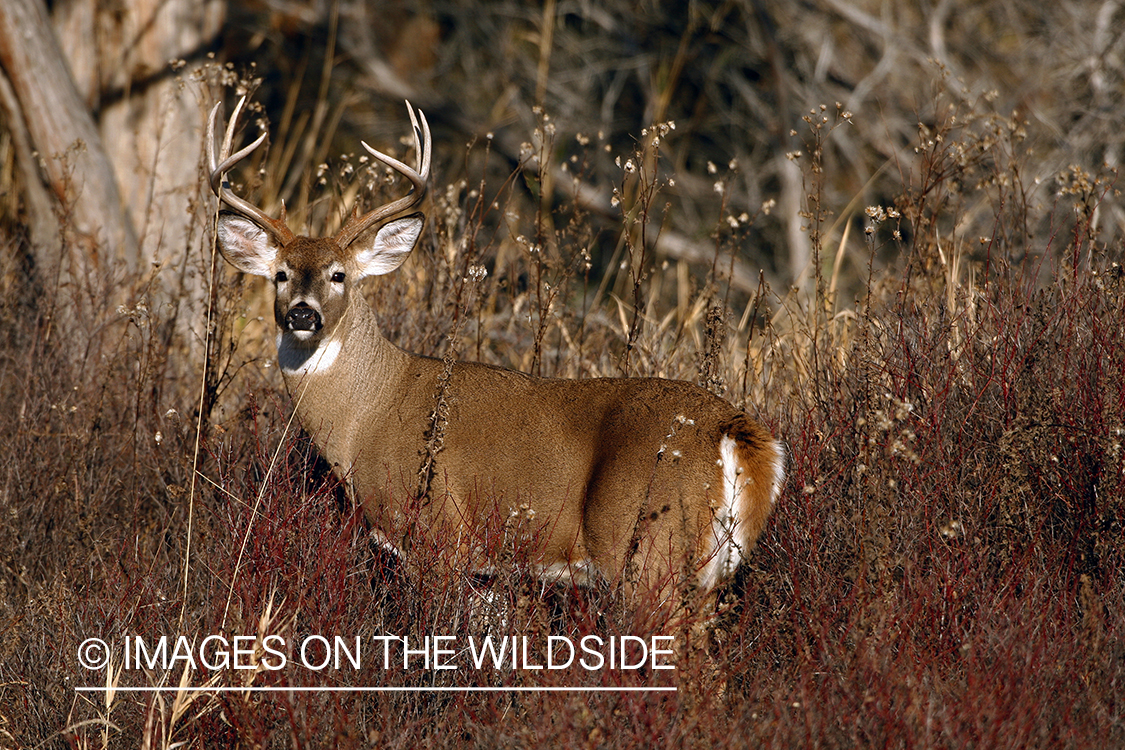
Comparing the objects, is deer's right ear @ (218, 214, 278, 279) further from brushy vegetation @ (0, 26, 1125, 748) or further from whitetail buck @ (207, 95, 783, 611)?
brushy vegetation @ (0, 26, 1125, 748)

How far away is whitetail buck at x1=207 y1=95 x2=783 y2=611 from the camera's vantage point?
3480 mm

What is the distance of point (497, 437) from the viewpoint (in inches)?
152

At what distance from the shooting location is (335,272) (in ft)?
13.7

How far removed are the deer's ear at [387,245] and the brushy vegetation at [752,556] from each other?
1.24 ft

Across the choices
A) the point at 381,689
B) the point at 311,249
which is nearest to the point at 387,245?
the point at 311,249

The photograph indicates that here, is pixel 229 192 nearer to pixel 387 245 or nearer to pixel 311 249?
pixel 311 249

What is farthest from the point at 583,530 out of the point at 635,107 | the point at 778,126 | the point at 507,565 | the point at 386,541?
the point at 635,107

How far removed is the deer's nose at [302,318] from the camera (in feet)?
12.9

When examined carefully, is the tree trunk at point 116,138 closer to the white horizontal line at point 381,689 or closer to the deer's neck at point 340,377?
the deer's neck at point 340,377

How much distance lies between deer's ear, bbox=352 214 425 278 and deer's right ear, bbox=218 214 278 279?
0.33 m

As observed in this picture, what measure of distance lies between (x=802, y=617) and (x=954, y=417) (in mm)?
1072

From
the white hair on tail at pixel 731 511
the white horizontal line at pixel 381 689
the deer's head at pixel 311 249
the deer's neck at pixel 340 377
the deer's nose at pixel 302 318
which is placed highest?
the deer's head at pixel 311 249

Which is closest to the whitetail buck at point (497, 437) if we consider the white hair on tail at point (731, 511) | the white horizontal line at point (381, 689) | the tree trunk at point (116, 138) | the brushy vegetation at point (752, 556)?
the white hair on tail at point (731, 511)

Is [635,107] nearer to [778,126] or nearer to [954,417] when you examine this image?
[778,126]
